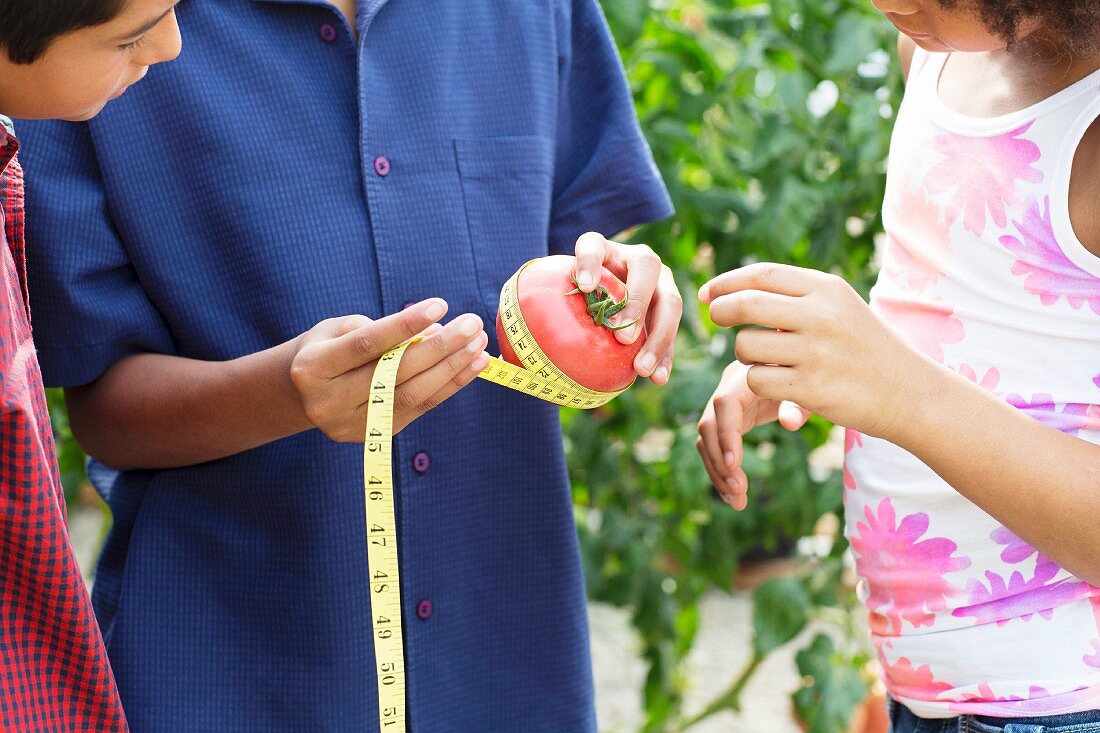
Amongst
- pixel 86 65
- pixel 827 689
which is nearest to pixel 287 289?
pixel 86 65

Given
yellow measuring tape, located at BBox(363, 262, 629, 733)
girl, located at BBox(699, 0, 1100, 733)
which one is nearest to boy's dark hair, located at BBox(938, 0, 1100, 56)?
girl, located at BBox(699, 0, 1100, 733)

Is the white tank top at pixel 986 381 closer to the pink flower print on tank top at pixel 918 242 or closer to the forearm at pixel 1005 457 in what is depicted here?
the pink flower print on tank top at pixel 918 242

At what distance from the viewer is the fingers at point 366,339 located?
122 centimetres

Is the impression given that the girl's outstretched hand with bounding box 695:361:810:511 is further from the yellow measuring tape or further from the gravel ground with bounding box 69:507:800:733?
the gravel ground with bounding box 69:507:800:733

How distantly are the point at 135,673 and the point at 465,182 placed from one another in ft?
2.56

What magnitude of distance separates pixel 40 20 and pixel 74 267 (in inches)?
15.6

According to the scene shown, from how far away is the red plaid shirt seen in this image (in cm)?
115

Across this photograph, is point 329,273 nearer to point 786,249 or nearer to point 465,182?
point 465,182

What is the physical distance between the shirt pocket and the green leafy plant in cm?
86

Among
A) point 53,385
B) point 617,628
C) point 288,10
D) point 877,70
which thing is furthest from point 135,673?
point 617,628

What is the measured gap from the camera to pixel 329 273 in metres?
1.51

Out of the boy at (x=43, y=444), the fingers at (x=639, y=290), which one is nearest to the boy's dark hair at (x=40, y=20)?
the boy at (x=43, y=444)

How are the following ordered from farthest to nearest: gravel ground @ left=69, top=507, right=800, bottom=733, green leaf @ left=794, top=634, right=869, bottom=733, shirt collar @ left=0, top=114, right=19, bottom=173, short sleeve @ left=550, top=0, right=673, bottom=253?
gravel ground @ left=69, top=507, right=800, bottom=733, green leaf @ left=794, top=634, right=869, bottom=733, short sleeve @ left=550, top=0, right=673, bottom=253, shirt collar @ left=0, top=114, right=19, bottom=173

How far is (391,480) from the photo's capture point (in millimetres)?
1420
